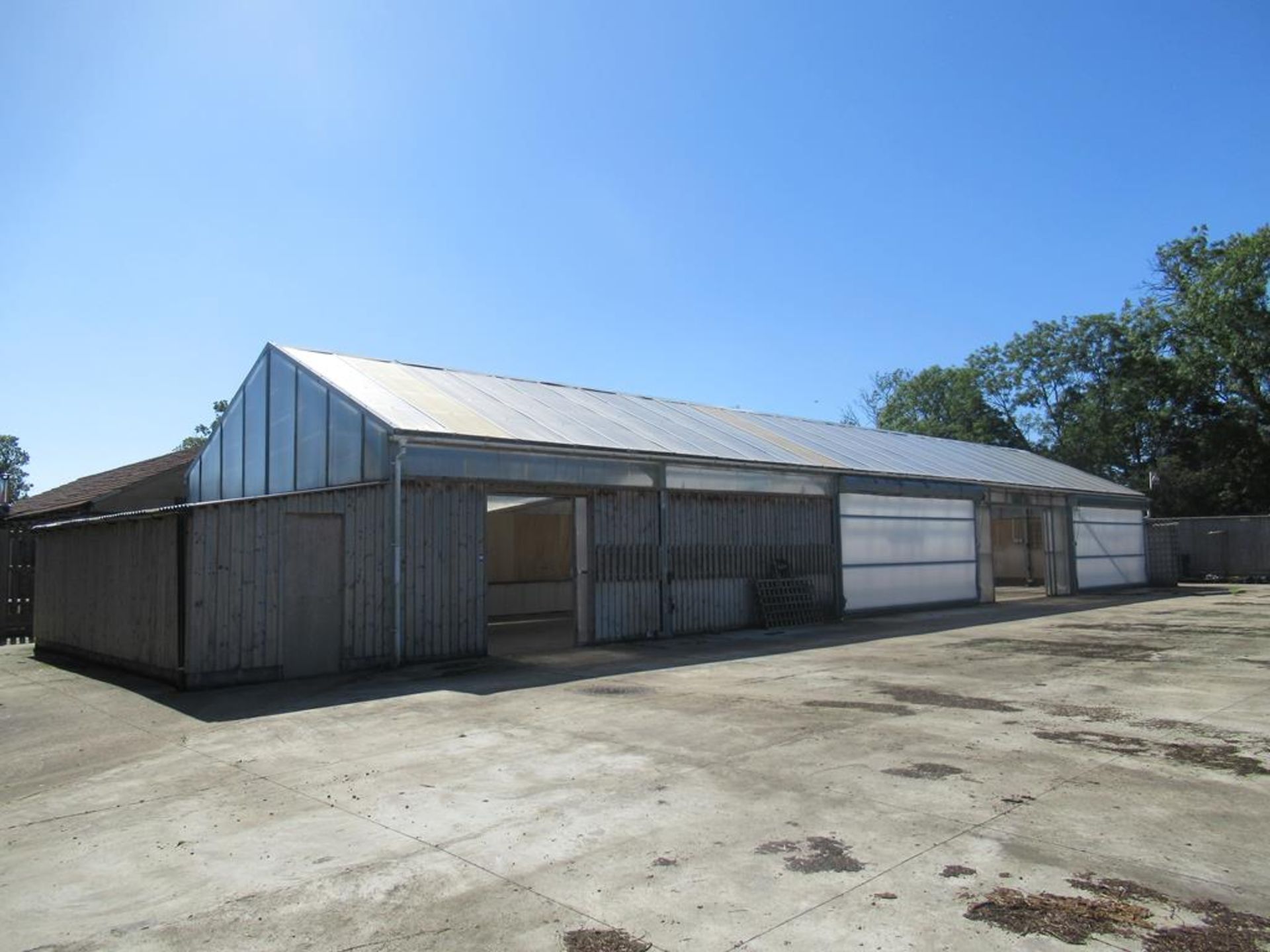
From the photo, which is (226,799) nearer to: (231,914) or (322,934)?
(231,914)

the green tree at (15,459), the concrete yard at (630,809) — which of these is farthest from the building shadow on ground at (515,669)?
the green tree at (15,459)

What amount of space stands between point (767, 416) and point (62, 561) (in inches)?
660

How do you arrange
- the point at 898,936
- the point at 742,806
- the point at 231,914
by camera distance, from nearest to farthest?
1. the point at 898,936
2. the point at 231,914
3. the point at 742,806

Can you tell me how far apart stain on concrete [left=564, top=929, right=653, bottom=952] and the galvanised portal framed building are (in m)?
8.58

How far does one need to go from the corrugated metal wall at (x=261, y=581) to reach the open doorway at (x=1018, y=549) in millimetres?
27129

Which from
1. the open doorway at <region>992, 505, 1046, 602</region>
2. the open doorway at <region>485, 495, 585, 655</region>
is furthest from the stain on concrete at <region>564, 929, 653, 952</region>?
the open doorway at <region>992, 505, 1046, 602</region>

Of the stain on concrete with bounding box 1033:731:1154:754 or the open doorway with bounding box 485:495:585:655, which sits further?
the open doorway with bounding box 485:495:585:655

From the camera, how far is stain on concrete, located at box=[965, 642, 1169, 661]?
11867mm

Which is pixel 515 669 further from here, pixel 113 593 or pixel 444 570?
pixel 113 593

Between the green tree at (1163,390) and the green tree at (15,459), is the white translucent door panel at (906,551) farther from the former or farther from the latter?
the green tree at (15,459)

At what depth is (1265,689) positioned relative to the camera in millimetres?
8875

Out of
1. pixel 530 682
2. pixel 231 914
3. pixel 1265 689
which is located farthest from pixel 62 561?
pixel 1265 689

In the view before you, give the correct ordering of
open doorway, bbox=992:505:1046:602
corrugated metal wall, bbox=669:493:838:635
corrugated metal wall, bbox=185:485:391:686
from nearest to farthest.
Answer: corrugated metal wall, bbox=185:485:391:686, corrugated metal wall, bbox=669:493:838:635, open doorway, bbox=992:505:1046:602

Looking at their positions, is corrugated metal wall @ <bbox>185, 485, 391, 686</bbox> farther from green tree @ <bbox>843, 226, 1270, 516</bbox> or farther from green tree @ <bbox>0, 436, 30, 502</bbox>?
green tree @ <bbox>0, 436, 30, 502</bbox>
